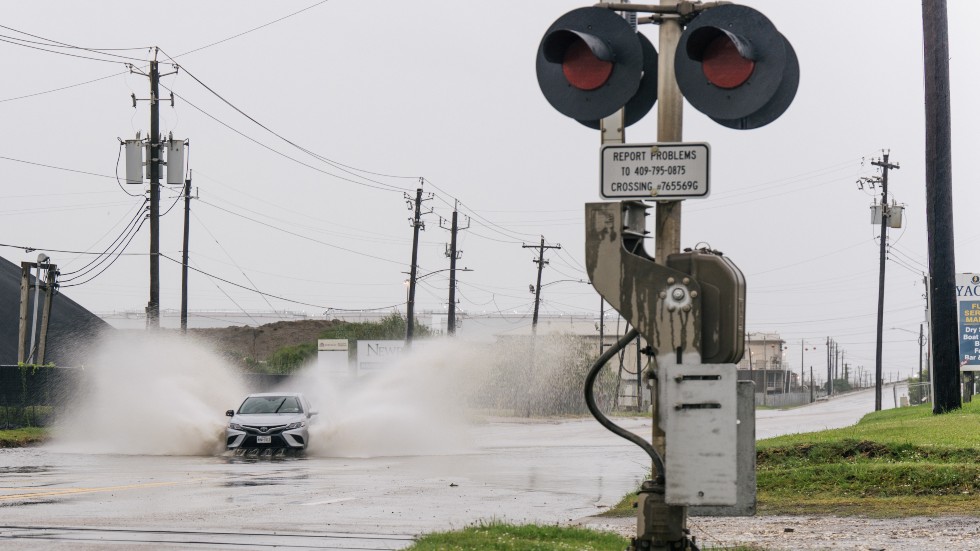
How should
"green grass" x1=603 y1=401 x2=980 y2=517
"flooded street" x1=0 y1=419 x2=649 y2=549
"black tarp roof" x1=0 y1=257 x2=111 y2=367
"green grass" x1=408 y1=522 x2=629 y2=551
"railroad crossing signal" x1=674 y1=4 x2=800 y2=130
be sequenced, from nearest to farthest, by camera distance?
"railroad crossing signal" x1=674 y1=4 x2=800 y2=130, "green grass" x1=408 y1=522 x2=629 y2=551, "flooded street" x1=0 y1=419 x2=649 y2=549, "green grass" x1=603 y1=401 x2=980 y2=517, "black tarp roof" x1=0 y1=257 x2=111 y2=367

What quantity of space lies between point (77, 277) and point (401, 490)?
3299cm

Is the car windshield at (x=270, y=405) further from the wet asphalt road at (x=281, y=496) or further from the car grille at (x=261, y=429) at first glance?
the wet asphalt road at (x=281, y=496)

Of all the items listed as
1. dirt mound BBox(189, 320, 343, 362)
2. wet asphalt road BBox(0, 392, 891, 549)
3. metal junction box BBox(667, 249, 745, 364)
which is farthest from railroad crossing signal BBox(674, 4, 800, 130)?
dirt mound BBox(189, 320, 343, 362)

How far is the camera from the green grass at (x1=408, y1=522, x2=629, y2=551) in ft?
32.5

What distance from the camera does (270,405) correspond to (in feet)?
96.9

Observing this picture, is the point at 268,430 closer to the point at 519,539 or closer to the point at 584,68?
the point at 519,539

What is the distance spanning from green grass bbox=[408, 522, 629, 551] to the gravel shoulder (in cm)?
84

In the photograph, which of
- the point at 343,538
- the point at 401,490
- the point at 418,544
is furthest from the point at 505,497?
the point at 418,544

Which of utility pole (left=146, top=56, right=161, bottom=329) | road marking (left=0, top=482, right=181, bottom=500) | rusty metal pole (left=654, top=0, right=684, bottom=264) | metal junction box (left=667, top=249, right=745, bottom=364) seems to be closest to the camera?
metal junction box (left=667, top=249, right=745, bottom=364)

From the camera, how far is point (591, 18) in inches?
297

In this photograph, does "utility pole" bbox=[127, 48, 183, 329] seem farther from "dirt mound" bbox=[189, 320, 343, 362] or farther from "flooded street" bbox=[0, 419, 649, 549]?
"dirt mound" bbox=[189, 320, 343, 362]

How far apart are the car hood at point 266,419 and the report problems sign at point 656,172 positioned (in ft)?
71.7

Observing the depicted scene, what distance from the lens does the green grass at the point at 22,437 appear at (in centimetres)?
3162

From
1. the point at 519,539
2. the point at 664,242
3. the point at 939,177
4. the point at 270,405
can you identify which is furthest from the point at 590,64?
the point at 270,405
